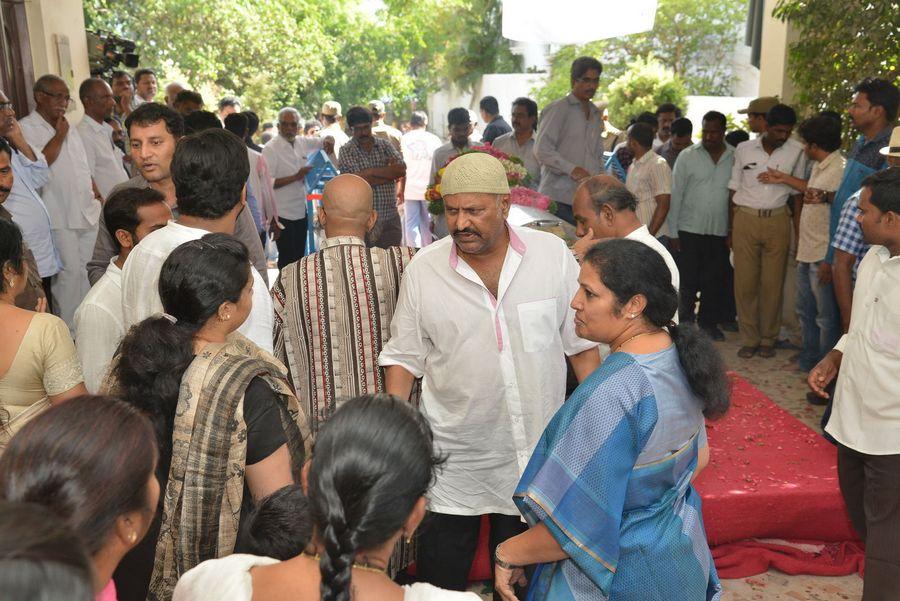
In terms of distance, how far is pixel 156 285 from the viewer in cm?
266

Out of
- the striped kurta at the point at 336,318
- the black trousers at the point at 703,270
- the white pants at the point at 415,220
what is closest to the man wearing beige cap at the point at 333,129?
the white pants at the point at 415,220

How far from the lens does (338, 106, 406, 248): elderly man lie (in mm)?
7863

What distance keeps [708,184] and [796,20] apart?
5.29 feet

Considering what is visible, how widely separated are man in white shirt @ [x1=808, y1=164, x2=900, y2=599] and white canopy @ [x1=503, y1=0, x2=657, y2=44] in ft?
11.9

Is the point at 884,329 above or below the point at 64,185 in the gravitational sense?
below

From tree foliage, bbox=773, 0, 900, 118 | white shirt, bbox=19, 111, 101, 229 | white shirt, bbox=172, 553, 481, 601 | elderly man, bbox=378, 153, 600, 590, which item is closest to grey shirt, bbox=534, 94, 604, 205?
tree foliage, bbox=773, 0, 900, 118

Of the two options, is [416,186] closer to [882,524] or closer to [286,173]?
[286,173]

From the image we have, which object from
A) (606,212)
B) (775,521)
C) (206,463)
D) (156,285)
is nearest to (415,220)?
(606,212)

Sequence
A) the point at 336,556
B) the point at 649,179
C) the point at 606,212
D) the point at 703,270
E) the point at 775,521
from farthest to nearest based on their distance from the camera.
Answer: the point at 703,270 → the point at 649,179 → the point at 775,521 → the point at 606,212 → the point at 336,556

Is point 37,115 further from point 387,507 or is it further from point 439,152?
point 387,507

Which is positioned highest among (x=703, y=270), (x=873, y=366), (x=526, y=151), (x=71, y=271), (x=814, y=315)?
(x=526, y=151)

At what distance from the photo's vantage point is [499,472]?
287cm

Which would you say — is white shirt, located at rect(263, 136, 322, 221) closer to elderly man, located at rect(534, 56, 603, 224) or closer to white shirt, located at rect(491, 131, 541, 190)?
white shirt, located at rect(491, 131, 541, 190)

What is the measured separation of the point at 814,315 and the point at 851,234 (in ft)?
6.56
